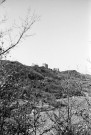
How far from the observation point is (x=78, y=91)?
1938 centimetres

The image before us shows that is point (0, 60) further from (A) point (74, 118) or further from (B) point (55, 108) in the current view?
(B) point (55, 108)

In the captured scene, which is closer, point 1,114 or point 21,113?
point 1,114

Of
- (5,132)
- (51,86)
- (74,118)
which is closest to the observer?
(5,132)

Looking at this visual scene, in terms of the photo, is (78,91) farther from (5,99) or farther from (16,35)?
(5,99)

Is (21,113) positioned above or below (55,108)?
above

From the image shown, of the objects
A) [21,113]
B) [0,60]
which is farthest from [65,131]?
[0,60]

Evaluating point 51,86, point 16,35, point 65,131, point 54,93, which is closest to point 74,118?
point 65,131

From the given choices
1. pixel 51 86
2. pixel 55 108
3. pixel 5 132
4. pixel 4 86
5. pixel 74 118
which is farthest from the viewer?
pixel 51 86

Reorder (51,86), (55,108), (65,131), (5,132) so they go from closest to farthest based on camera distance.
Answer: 1. (5,132)
2. (65,131)
3. (55,108)
4. (51,86)

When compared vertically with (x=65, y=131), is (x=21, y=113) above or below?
above

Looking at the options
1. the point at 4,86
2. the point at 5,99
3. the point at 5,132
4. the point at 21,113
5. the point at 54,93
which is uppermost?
the point at 4,86

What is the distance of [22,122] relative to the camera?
8.38m

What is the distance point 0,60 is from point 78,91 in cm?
1112

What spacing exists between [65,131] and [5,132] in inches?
98.7
